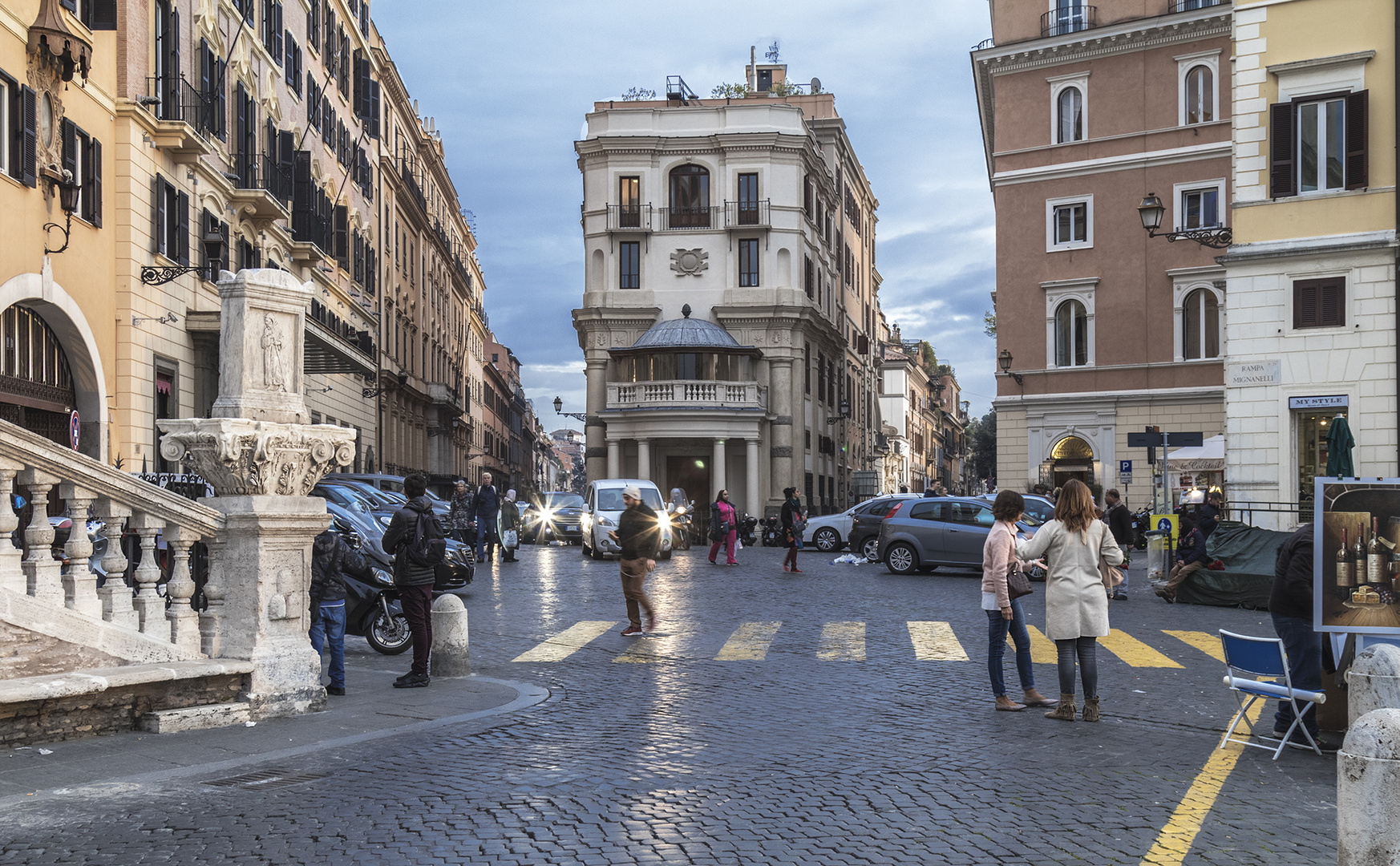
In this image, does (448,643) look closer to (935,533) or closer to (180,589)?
(180,589)

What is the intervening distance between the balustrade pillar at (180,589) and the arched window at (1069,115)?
3552 cm

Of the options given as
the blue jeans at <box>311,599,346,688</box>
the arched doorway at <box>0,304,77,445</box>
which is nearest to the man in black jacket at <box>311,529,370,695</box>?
the blue jeans at <box>311,599,346,688</box>

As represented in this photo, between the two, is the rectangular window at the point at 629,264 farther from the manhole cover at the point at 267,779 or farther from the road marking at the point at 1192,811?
the manhole cover at the point at 267,779

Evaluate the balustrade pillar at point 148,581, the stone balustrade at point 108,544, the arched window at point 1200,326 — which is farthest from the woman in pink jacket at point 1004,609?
the arched window at point 1200,326

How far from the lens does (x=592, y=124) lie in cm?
5191

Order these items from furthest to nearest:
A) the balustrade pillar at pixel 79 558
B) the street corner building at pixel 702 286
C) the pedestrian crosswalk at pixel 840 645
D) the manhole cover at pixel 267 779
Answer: the street corner building at pixel 702 286
the pedestrian crosswalk at pixel 840 645
the balustrade pillar at pixel 79 558
the manhole cover at pixel 267 779

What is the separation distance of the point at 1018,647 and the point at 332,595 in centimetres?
538

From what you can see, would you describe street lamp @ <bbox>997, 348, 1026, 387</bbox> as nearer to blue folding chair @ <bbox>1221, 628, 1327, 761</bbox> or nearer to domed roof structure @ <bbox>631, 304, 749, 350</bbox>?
domed roof structure @ <bbox>631, 304, 749, 350</bbox>

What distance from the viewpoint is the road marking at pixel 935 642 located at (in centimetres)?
1264

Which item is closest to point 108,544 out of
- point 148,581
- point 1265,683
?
point 148,581

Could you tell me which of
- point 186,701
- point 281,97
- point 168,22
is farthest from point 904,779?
point 281,97

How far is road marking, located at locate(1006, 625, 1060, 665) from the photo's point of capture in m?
12.4

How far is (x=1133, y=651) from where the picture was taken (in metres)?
13.1

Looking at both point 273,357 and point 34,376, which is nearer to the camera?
point 273,357
